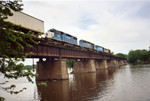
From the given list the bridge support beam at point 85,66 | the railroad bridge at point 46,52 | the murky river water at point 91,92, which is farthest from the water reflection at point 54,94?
the bridge support beam at point 85,66

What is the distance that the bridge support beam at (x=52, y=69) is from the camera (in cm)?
3359

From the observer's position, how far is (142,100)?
13477 millimetres

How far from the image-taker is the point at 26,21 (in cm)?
2317

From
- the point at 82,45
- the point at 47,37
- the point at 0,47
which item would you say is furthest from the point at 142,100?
the point at 82,45

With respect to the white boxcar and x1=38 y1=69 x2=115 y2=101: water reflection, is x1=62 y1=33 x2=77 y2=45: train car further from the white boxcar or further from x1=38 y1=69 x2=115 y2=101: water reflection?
x1=38 y1=69 x2=115 y2=101: water reflection

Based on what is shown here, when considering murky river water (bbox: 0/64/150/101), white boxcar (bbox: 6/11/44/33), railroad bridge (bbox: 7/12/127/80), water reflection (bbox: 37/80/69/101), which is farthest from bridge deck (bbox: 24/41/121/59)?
water reflection (bbox: 37/80/69/101)

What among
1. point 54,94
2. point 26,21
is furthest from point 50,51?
point 54,94

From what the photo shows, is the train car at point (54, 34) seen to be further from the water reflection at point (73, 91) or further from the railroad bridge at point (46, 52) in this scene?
the water reflection at point (73, 91)

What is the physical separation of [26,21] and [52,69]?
1563cm

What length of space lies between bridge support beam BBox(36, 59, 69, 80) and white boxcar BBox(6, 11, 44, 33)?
35.2 ft

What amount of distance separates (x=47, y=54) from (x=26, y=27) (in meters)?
9.63

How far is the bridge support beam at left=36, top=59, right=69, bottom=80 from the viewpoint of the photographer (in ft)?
110

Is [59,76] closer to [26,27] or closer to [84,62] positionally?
[26,27]

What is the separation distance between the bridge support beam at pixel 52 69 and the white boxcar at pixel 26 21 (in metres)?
10.7
